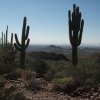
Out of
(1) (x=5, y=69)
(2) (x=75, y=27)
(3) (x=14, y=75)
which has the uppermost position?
(2) (x=75, y=27)

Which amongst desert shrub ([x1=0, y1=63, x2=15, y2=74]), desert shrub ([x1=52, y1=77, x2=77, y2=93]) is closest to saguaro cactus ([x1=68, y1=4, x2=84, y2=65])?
desert shrub ([x1=0, y1=63, x2=15, y2=74])

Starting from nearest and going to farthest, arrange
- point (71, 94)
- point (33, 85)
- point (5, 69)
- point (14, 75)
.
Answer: point (71, 94) → point (33, 85) → point (14, 75) → point (5, 69)

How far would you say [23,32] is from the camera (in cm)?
2334

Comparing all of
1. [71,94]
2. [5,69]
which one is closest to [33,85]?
[71,94]

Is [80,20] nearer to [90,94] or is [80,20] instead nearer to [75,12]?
[75,12]

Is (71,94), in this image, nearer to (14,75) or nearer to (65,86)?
(65,86)

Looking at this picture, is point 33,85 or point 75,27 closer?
point 33,85

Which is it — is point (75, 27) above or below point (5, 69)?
above

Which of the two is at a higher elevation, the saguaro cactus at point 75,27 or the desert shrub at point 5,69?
the saguaro cactus at point 75,27

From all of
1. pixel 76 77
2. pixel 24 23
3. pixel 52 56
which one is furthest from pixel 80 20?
pixel 52 56

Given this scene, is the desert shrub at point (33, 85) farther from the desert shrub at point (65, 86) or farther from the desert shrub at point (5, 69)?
the desert shrub at point (5, 69)

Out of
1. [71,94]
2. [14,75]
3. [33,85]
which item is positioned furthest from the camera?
[14,75]

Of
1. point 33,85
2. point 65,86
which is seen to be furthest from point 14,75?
point 65,86

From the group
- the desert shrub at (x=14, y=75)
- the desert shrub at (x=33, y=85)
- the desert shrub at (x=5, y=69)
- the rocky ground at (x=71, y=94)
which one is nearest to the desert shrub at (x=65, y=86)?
the rocky ground at (x=71, y=94)
